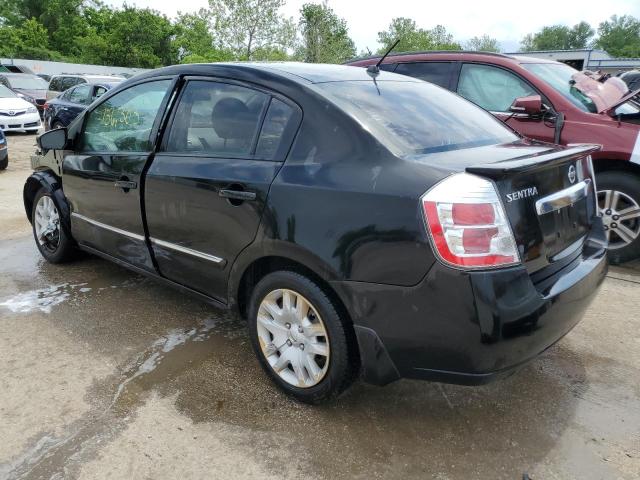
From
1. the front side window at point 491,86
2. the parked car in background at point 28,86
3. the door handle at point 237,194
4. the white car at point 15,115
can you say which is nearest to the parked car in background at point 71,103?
the white car at point 15,115

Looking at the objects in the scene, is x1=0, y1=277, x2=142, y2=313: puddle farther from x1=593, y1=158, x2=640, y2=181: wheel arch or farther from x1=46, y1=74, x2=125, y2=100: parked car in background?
x1=46, y1=74, x2=125, y2=100: parked car in background

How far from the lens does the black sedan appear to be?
206 centimetres

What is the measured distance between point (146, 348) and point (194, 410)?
76 cm

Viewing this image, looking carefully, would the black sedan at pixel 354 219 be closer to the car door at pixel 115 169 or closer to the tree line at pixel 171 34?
the car door at pixel 115 169

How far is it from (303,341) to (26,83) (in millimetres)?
22659

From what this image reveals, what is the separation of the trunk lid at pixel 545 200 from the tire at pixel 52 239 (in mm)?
3503

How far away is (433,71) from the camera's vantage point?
5.54 metres

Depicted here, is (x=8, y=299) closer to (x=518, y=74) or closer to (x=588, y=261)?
(x=588, y=261)

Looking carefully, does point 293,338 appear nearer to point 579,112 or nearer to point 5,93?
point 579,112

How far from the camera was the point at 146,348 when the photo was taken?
3207mm

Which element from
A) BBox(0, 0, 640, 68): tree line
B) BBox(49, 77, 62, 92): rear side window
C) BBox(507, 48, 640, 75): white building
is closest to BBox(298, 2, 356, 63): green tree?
BBox(0, 0, 640, 68): tree line

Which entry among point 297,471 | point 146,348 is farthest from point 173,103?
point 297,471

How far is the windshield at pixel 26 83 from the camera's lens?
20.7 meters

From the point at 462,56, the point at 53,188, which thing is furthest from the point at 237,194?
the point at 462,56
